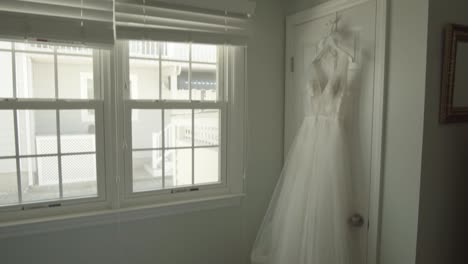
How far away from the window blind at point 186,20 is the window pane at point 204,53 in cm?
12

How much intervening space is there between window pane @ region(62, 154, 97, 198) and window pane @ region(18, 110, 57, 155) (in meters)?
0.11

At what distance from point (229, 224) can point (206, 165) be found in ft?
1.46

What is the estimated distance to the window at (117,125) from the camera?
1.62 meters

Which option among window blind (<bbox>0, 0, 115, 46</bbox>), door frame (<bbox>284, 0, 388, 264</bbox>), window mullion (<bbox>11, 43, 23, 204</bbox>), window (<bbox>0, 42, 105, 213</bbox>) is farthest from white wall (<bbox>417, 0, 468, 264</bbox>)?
window mullion (<bbox>11, 43, 23, 204</bbox>)

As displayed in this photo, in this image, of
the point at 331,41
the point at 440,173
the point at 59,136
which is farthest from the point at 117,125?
the point at 440,173

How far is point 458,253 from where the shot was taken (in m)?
1.60

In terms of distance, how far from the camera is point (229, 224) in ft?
7.04

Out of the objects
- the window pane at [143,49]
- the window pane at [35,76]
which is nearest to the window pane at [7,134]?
the window pane at [35,76]

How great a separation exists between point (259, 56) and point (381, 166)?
1.07 m

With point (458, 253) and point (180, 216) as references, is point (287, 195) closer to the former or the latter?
point (180, 216)

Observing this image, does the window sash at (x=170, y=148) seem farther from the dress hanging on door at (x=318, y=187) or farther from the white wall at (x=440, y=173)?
the white wall at (x=440, y=173)

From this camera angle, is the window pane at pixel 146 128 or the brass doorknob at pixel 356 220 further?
the window pane at pixel 146 128

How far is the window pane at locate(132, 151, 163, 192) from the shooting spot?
1891 millimetres

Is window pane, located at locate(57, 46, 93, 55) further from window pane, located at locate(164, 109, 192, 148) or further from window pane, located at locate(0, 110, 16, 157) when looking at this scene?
window pane, located at locate(164, 109, 192, 148)
